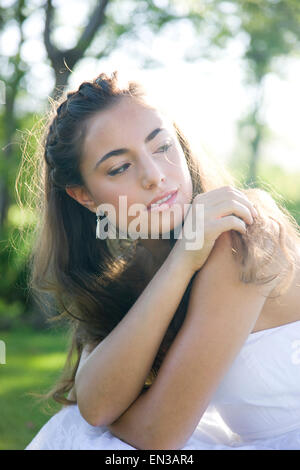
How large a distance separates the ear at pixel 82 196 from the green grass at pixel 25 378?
1.25 metres

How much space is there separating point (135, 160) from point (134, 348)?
0.88 m

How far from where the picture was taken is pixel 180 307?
102 inches

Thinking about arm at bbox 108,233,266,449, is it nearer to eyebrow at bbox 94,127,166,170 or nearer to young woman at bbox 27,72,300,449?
young woman at bbox 27,72,300,449

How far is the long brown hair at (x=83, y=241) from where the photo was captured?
2686 millimetres

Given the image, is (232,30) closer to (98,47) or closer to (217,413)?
(98,47)

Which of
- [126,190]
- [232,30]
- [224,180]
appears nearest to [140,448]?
[126,190]

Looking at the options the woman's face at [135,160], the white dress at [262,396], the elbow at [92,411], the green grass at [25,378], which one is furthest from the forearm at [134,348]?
the green grass at [25,378]

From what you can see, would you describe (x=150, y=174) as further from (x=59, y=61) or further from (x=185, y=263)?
(x=59, y=61)

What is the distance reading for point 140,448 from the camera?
217cm

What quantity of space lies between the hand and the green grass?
5.39 feet

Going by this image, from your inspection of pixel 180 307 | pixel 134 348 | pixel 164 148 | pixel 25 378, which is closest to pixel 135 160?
pixel 164 148

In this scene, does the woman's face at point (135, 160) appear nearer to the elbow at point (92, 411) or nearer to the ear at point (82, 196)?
the ear at point (82, 196)

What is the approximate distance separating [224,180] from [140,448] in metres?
1.54

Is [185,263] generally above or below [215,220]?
below
